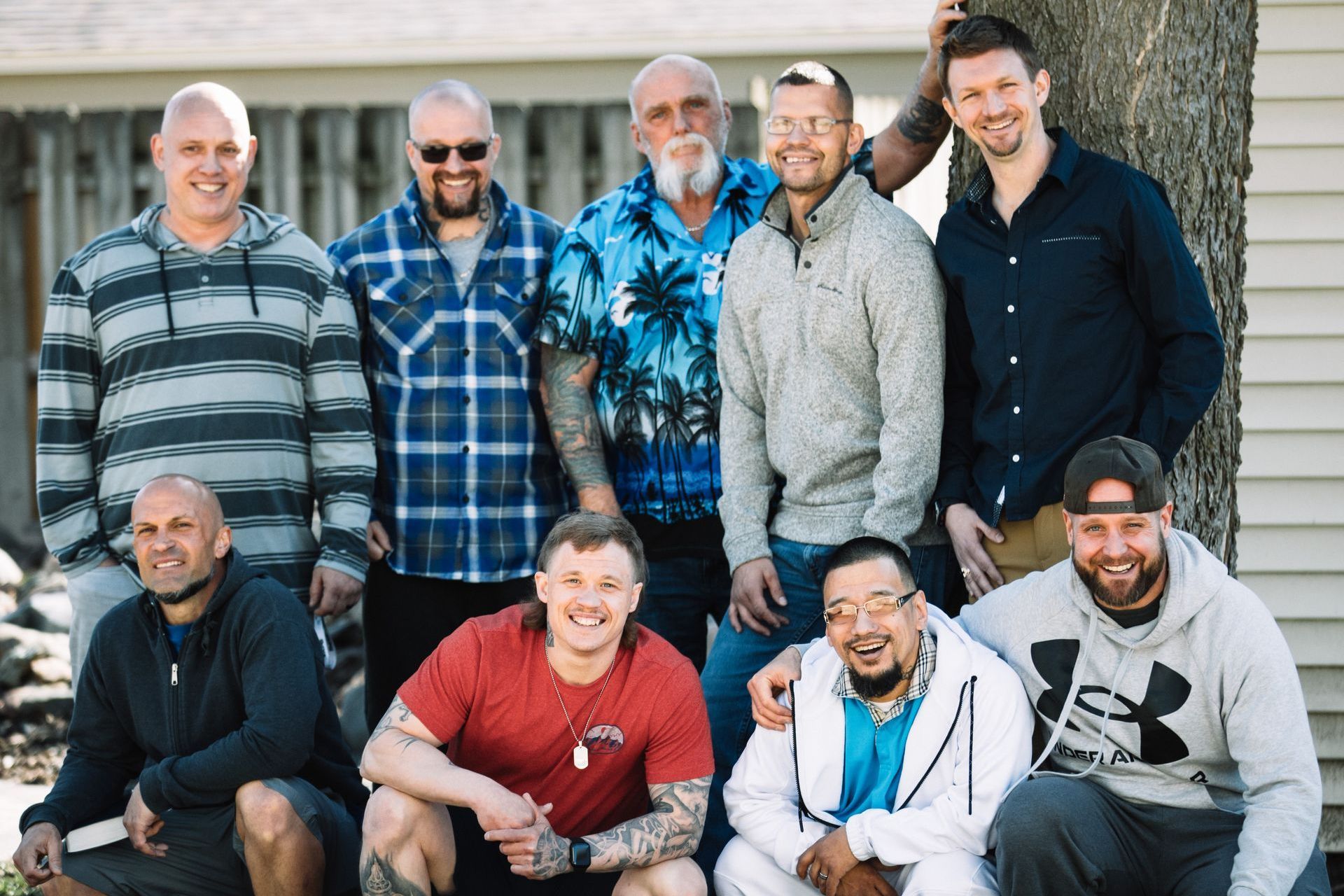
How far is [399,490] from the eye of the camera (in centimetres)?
484

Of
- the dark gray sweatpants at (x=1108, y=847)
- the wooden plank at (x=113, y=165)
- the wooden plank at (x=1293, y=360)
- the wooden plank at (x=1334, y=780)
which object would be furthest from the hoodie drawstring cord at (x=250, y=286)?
the wooden plank at (x=1334, y=780)

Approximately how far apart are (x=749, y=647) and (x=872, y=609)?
587mm

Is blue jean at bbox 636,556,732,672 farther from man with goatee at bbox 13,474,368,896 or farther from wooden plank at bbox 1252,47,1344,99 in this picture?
wooden plank at bbox 1252,47,1344,99

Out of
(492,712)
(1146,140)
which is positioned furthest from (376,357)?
(1146,140)

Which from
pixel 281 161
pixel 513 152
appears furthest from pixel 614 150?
pixel 281 161

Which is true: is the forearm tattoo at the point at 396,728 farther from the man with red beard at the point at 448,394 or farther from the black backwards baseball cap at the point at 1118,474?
the black backwards baseball cap at the point at 1118,474

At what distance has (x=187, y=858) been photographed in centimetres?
418

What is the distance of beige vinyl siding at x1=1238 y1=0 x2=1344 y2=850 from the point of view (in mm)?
5355

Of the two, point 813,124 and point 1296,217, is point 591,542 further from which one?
point 1296,217

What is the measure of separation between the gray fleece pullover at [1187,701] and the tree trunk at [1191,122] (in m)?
0.54

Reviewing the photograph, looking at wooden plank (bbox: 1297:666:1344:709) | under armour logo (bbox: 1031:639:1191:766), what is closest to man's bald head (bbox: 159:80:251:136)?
under armour logo (bbox: 1031:639:1191:766)

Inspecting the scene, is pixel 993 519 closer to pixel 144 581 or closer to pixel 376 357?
pixel 376 357

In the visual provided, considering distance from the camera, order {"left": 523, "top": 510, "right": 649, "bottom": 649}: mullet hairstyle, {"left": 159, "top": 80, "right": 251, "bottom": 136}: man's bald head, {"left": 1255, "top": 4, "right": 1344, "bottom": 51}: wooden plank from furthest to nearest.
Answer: {"left": 1255, "top": 4, "right": 1344, "bottom": 51}: wooden plank
{"left": 159, "top": 80, "right": 251, "bottom": 136}: man's bald head
{"left": 523, "top": 510, "right": 649, "bottom": 649}: mullet hairstyle

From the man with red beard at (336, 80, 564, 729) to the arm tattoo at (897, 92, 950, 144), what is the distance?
1271 millimetres
